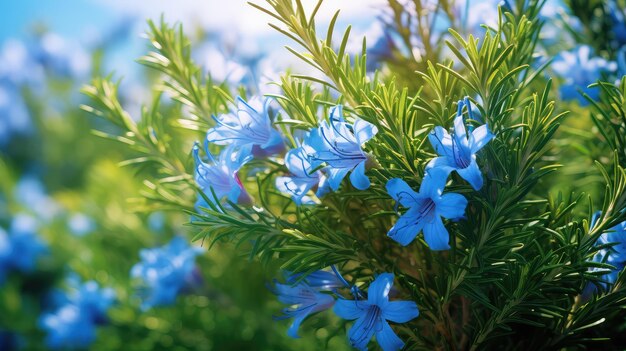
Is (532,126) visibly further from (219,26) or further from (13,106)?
(13,106)

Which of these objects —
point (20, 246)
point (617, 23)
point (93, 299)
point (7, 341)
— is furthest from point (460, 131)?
point (7, 341)

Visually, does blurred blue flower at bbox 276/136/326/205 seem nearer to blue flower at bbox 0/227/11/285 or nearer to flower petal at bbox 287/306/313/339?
flower petal at bbox 287/306/313/339

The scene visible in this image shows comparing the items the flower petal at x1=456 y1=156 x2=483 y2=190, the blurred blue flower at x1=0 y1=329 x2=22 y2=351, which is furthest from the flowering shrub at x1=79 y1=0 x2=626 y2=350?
the blurred blue flower at x1=0 y1=329 x2=22 y2=351

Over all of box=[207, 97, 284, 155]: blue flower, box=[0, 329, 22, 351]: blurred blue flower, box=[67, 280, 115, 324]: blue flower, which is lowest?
box=[0, 329, 22, 351]: blurred blue flower

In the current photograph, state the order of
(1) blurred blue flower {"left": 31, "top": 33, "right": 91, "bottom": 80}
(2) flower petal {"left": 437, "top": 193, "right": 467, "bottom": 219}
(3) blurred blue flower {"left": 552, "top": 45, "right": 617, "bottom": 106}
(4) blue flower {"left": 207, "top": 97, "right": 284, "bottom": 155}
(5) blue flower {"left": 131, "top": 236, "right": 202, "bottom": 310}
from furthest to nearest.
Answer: (1) blurred blue flower {"left": 31, "top": 33, "right": 91, "bottom": 80}
(5) blue flower {"left": 131, "top": 236, "right": 202, "bottom": 310}
(3) blurred blue flower {"left": 552, "top": 45, "right": 617, "bottom": 106}
(4) blue flower {"left": 207, "top": 97, "right": 284, "bottom": 155}
(2) flower petal {"left": 437, "top": 193, "right": 467, "bottom": 219}

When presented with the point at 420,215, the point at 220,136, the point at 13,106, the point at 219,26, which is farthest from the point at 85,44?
the point at 420,215

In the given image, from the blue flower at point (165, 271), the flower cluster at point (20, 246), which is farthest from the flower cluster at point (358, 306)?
the flower cluster at point (20, 246)
